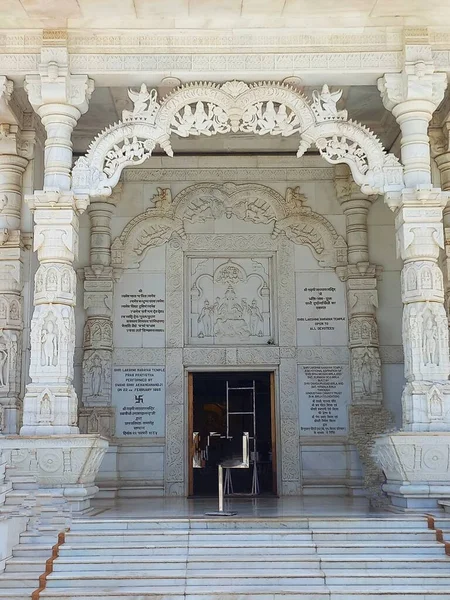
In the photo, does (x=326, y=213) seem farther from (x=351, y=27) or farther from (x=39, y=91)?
(x=39, y=91)

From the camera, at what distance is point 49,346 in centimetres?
848

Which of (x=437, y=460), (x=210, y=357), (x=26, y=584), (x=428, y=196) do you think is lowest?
(x=26, y=584)

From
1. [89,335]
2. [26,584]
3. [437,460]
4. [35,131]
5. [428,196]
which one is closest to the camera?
[26,584]

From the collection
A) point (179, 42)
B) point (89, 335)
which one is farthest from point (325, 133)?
point (89, 335)

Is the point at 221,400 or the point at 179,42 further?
the point at 221,400

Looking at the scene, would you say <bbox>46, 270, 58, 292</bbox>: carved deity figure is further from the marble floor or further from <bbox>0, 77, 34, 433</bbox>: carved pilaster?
the marble floor

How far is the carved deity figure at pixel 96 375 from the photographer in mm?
11719

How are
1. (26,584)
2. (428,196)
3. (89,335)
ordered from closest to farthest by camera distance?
(26,584) → (428,196) → (89,335)

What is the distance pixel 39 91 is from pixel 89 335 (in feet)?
13.1

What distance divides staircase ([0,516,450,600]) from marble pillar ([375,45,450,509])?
76 centimetres

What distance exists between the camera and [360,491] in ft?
37.2

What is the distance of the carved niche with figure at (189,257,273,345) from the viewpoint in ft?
39.8

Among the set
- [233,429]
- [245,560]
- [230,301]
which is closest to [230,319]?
[230,301]

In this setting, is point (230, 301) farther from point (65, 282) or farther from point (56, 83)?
point (56, 83)
